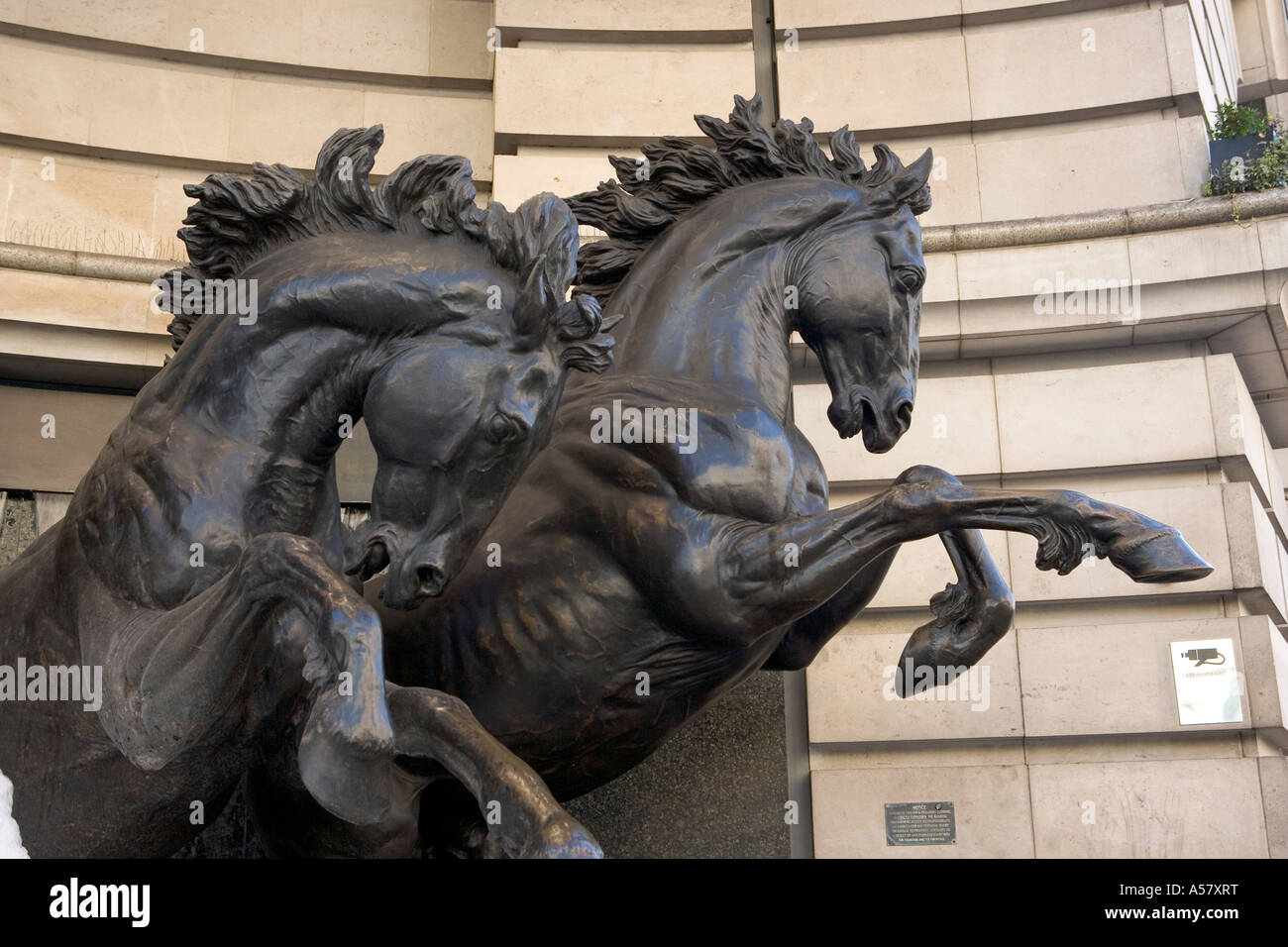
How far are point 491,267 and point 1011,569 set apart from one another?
4300mm

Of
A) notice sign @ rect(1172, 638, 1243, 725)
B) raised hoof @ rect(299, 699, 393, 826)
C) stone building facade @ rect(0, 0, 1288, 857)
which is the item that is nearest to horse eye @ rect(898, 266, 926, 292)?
raised hoof @ rect(299, 699, 393, 826)

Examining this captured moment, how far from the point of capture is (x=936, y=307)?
7.01 meters

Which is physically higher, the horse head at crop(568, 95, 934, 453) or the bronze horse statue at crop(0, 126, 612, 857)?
the horse head at crop(568, 95, 934, 453)

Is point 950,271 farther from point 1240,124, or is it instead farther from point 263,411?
point 263,411

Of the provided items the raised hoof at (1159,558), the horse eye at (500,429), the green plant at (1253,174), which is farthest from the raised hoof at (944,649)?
the green plant at (1253,174)

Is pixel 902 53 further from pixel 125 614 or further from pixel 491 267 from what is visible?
Result: pixel 125 614

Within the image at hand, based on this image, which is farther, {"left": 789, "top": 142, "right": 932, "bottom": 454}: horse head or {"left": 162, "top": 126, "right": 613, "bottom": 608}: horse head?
{"left": 789, "top": 142, "right": 932, "bottom": 454}: horse head

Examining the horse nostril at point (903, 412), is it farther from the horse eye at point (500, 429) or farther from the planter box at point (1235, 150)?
the planter box at point (1235, 150)

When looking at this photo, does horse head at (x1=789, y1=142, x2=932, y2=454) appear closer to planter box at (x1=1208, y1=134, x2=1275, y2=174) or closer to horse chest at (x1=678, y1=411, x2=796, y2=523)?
horse chest at (x1=678, y1=411, x2=796, y2=523)

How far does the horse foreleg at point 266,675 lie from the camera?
8.04 ft

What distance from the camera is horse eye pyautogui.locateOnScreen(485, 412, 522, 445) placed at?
298 centimetres

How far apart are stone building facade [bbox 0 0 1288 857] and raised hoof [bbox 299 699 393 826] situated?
3.64m
